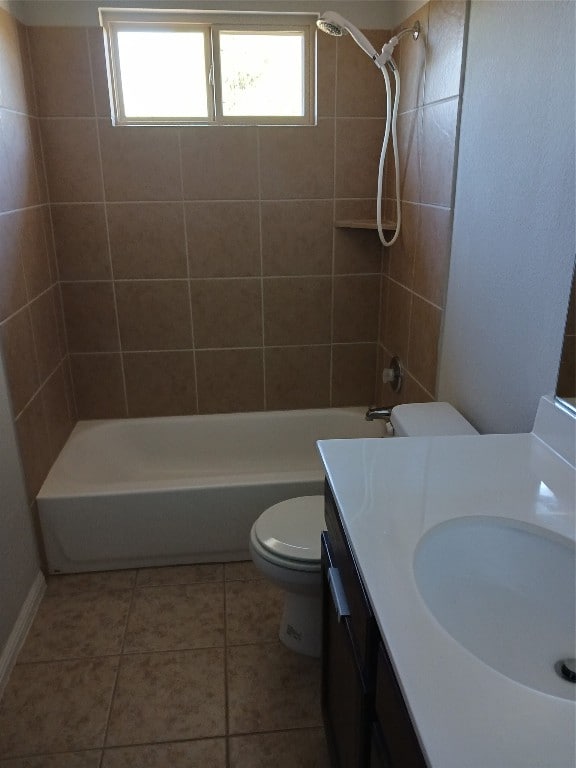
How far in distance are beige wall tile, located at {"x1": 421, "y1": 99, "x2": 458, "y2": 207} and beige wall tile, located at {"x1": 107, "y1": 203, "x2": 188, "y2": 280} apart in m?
1.07

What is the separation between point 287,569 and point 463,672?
1.04 metres

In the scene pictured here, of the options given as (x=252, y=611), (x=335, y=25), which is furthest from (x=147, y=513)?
(x=335, y=25)

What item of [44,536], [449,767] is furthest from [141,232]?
[449,767]

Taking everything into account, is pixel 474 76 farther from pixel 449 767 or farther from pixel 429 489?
pixel 449 767

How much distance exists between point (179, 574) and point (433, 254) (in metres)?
1.55

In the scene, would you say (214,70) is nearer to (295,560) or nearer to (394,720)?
(295,560)

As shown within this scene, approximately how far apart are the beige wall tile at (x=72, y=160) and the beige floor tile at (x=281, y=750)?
2.11 m

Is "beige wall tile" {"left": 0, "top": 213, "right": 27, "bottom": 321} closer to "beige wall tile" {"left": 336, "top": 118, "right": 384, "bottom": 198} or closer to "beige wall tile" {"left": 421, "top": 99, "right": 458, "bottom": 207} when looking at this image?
"beige wall tile" {"left": 336, "top": 118, "right": 384, "bottom": 198}

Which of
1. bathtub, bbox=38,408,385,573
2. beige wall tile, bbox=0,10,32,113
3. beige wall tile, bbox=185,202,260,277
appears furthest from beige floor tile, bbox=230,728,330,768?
beige wall tile, bbox=0,10,32,113

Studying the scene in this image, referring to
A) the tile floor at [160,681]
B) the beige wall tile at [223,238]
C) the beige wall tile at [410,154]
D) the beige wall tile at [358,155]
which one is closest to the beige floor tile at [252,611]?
the tile floor at [160,681]

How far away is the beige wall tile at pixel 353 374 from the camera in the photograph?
2.86 metres

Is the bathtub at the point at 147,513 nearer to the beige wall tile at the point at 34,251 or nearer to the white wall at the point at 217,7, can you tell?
the beige wall tile at the point at 34,251

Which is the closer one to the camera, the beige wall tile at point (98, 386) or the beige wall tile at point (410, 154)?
the beige wall tile at point (410, 154)

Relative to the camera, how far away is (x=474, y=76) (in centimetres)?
165
